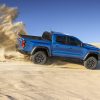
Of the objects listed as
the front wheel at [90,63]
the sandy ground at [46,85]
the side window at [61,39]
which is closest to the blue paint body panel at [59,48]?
the side window at [61,39]

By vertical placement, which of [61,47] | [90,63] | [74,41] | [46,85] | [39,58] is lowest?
[46,85]

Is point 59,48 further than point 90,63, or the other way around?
point 90,63

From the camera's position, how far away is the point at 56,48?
1661 centimetres

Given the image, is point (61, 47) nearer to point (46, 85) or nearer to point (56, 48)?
point (56, 48)

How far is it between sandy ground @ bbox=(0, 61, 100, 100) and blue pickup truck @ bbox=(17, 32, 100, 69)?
1.27 metres

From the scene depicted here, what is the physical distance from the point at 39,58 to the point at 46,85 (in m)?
4.92

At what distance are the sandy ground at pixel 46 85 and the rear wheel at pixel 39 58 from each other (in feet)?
3.43

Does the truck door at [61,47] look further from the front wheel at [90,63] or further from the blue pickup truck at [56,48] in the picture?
the front wheel at [90,63]

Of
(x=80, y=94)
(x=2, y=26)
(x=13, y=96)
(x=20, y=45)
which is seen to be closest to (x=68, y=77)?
(x=80, y=94)

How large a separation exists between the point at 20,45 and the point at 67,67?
9.33 ft

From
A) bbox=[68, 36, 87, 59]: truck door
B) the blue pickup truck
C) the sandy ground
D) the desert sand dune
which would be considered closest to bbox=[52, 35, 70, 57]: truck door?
the blue pickup truck

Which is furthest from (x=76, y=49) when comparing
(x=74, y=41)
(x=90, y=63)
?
(x=90, y=63)

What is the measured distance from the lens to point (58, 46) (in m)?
16.6

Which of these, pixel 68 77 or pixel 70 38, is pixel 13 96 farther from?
pixel 70 38
